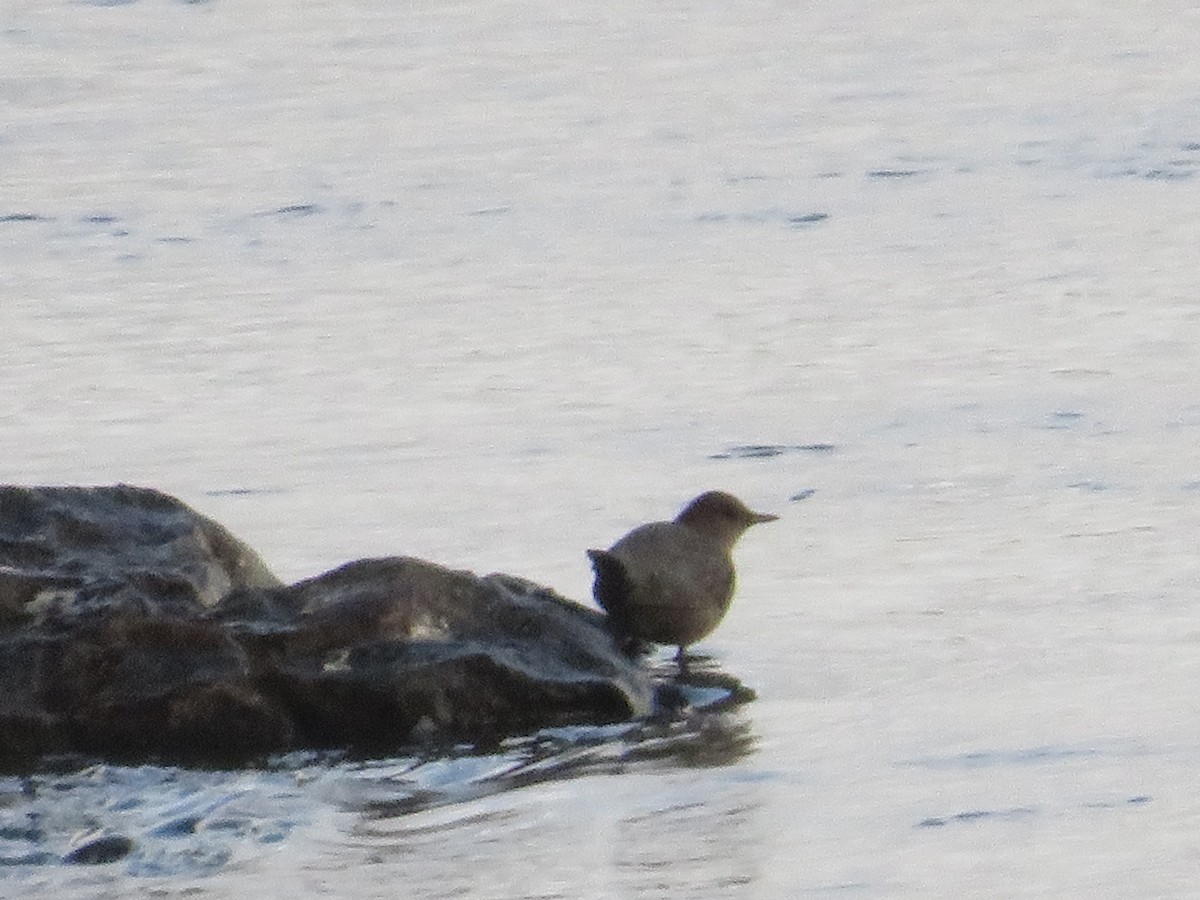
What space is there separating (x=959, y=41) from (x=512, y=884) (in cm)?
1569

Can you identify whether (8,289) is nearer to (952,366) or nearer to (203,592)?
(952,366)

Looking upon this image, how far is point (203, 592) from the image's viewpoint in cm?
741

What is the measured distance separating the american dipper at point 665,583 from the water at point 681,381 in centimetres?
21

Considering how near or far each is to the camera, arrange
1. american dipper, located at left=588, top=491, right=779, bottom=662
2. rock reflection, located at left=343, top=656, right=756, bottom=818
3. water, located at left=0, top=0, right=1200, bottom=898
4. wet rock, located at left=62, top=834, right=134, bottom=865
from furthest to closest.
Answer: american dipper, located at left=588, top=491, right=779, bottom=662 → rock reflection, located at left=343, top=656, right=756, bottom=818 → water, located at left=0, top=0, right=1200, bottom=898 → wet rock, located at left=62, top=834, right=134, bottom=865

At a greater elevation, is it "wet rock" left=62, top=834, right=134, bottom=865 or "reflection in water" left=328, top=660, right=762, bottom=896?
"wet rock" left=62, top=834, right=134, bottom=865

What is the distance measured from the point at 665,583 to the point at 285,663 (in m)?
1.14

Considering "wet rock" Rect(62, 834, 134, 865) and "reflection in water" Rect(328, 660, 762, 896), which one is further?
"wet rock" Rect(62, 834, 134, 865)

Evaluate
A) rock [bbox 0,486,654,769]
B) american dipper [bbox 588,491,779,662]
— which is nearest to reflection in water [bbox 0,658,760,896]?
rock [bbox 0,486,654,769]

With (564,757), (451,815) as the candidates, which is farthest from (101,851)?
(564,757)

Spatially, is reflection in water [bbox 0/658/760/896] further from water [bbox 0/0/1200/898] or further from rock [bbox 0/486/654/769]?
rock [bbox 0/486/654/769]

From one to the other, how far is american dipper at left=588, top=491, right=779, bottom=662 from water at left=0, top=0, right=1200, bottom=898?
0.69 ft

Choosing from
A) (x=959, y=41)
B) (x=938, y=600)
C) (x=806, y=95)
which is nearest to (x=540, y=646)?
(x=938, y=600)

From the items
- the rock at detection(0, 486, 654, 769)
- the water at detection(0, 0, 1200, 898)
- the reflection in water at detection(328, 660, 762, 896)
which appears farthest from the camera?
Result: the rock at detection(0, 486, 654, 769)

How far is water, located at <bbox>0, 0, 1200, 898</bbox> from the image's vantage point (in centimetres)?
609
